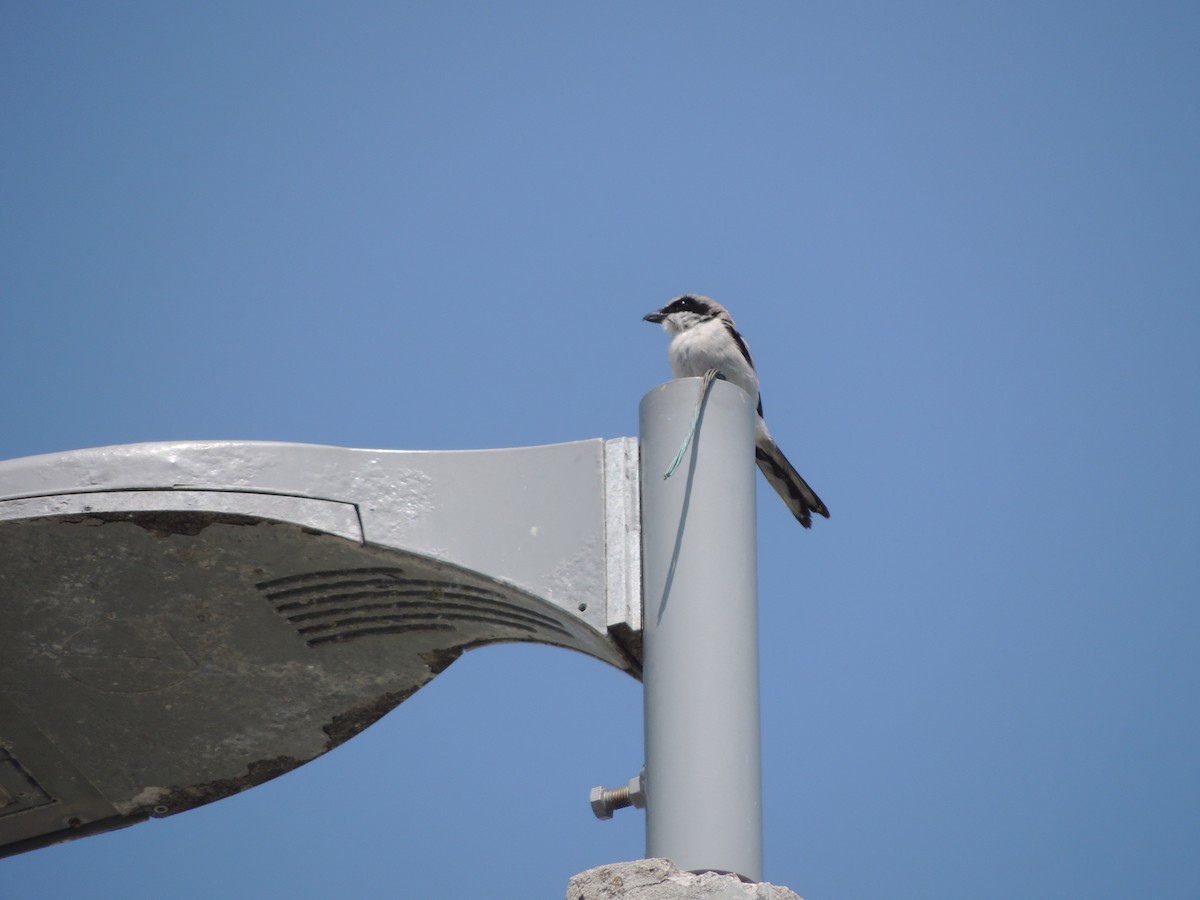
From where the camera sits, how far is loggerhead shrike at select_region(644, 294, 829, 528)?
657cm

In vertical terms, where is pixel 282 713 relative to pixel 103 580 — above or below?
below

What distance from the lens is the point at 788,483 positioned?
23.0 feet

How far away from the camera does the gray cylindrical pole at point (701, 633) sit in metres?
4.00

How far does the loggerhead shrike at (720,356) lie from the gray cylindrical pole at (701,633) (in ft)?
6.34

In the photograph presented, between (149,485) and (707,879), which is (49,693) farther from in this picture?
(707,879)

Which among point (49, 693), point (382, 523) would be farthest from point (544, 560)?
point (49, 693)

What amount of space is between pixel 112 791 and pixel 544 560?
2.25 m

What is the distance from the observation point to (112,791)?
5754 mm

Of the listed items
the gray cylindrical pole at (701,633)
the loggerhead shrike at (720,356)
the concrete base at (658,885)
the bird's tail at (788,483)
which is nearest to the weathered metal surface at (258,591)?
the gray cylindrical pole at (701,633)

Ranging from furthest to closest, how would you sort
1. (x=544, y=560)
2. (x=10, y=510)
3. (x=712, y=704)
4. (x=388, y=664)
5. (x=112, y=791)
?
(x=112, y=791) → (x=388, y=664) → (x=10, y=510) → (x=544, y=560) → (x=712, y=704)

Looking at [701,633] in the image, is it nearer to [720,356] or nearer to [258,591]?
[258,591]

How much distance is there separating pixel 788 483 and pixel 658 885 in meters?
3.43

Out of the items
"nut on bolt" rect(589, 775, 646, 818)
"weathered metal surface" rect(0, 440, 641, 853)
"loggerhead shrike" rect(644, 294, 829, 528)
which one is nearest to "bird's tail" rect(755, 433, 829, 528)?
"loggerhead shrike" rect(644, 294, 829, 528)

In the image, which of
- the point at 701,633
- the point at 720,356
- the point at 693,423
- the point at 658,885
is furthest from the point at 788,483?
the point at 658,885
